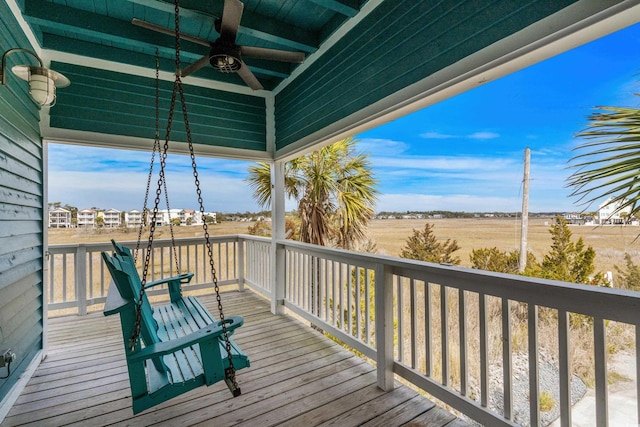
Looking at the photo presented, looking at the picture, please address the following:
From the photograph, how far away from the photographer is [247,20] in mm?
2578

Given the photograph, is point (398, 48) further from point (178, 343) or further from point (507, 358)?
point (178, 343)

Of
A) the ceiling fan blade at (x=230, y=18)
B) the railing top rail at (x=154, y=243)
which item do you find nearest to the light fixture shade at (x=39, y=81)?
the ceiling fan blade at (x=230, y=18)

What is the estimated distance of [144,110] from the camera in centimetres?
320

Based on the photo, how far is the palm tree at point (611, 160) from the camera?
4.34 feet

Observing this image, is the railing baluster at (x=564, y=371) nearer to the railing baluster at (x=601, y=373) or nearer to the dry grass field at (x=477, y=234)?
the railing baluster at (x=601, y=373)

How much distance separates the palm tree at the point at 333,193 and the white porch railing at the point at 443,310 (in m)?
1.14

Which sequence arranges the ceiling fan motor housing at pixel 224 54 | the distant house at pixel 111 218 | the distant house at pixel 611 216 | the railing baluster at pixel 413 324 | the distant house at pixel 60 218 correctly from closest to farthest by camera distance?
the distant house at pixel 611 216 < the ceiling fan motor housing at pixel 224 54 < the railing baluster at pixel 413 324 < the distant house at pixel 60 218 < the distant house at pixel 111 218

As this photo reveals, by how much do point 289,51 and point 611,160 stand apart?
7.95ft

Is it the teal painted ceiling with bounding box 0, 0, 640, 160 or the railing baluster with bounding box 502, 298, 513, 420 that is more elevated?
the teal painted ceiling with bounding box 0, 0, 640, 160

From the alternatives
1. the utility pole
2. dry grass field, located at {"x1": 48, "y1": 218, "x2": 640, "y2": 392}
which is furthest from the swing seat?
the utility pole

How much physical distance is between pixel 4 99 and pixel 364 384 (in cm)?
329

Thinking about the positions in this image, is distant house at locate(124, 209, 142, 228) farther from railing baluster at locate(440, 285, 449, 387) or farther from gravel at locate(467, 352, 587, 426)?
gravel at locate(467, 352, 587, 426)

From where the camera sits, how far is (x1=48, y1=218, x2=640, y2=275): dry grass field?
6.17 ft

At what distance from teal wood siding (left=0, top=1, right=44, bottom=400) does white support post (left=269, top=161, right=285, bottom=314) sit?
2340mm
